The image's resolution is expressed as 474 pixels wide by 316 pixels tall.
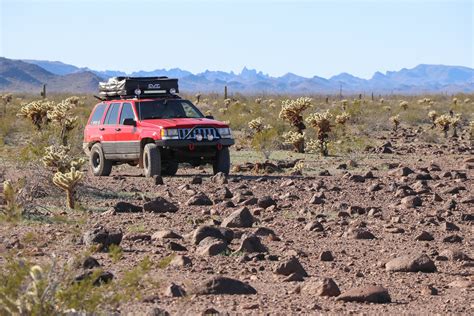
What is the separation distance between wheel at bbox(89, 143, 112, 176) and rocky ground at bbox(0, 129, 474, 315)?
320 millimetres

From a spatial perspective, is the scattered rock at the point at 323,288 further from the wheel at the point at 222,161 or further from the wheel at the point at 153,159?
the wheel at the point at 222,161

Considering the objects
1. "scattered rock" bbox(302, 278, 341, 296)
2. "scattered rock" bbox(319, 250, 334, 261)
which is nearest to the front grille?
"scattered rock" bbox(319, 250, 334, 261)

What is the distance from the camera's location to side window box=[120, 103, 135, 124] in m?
19.2

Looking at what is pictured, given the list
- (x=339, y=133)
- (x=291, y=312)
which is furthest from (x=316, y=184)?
(x=339, y=133)

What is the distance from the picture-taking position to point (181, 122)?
18359mm

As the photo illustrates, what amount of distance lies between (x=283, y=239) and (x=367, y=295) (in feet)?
11.7

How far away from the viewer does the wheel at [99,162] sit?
1975cm

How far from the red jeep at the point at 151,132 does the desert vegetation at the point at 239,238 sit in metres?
→ 0.41

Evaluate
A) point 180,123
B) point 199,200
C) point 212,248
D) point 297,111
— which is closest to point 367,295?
point 212,248

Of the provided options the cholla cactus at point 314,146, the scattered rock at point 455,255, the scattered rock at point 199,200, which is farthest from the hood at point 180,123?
the scattered rock at point 455,255

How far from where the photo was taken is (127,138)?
19109 millimetres

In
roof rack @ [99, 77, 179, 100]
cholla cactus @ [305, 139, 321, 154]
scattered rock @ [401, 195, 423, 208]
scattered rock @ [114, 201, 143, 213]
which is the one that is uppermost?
roof rack @ [99, 77, 179, 100]

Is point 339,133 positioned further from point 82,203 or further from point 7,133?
point 82,203

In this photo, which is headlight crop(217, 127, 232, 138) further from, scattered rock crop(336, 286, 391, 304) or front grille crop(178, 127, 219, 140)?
scattered rock crop(336, 286, 391, 304)
